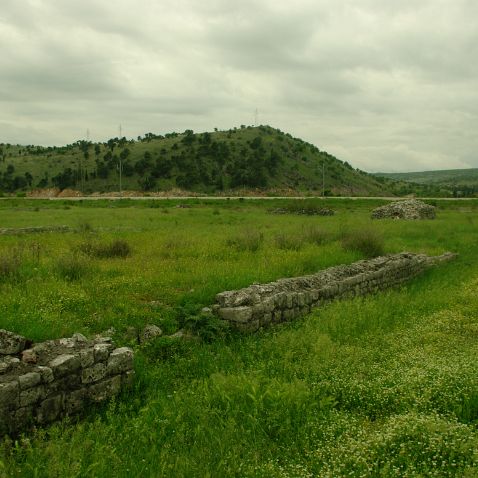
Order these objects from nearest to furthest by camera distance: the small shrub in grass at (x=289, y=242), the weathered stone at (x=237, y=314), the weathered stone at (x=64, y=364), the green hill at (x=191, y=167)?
the weathered stone at (x=64, y=364) → the weathered stone at (x=237, y=314) → the small shrub in grass at (x=289, y=242) → the green hill at (x=191, y=167)

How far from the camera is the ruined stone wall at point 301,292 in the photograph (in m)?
8.75

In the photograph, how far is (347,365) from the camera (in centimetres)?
681

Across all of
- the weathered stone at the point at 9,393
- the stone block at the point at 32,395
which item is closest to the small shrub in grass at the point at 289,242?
the stone block at the point at 32,395

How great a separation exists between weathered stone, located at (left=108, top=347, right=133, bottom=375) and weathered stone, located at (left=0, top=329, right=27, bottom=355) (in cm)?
111

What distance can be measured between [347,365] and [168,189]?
66.5 metres

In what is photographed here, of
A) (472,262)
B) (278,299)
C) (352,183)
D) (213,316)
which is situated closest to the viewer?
(213,316)

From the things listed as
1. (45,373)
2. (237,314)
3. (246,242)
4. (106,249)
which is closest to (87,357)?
(45,373)

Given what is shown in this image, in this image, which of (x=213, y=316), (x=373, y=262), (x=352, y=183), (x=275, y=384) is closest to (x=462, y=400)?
(x=275, y=384)

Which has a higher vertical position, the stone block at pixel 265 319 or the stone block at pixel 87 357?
the stone block at pixel 87 357

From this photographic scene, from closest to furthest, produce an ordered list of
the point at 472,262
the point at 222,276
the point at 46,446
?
the point at 46,446
the point at 222,276
the point at 472,262

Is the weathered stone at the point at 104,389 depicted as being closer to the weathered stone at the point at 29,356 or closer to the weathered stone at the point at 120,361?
the weathered stone at the point at 120,361

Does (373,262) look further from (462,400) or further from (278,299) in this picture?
(462,400)

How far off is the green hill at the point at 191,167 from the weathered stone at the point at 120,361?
62.8 m

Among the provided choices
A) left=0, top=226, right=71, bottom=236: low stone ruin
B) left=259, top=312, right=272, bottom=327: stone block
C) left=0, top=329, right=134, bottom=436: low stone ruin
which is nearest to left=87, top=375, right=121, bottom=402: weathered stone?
left=0, top=329, right=134, bottom=436: low stone ruin
